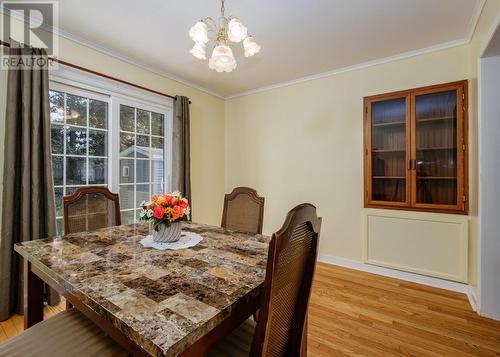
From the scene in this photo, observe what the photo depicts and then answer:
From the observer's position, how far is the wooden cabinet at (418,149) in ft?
7.86

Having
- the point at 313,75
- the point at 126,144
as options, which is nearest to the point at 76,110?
the point at 126,144

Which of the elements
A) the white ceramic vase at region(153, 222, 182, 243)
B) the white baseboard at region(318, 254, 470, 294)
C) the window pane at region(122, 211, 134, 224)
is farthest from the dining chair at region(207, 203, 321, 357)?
the window pane at region(122, 211, 134, 224)

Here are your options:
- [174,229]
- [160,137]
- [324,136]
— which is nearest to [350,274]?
[324,136]

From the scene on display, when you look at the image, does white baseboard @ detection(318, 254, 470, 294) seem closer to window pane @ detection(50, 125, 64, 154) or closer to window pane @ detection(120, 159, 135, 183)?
window pane @ detection(120, 159, 135, 183)

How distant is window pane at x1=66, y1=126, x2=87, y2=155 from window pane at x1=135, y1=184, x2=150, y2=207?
71 centimetres

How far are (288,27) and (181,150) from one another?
190 centimetres

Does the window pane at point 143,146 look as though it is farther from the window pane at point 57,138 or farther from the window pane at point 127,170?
the window pane at point 57,138

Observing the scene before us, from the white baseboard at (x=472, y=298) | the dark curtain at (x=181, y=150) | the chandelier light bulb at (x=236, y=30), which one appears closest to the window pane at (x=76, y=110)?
the dark curtain at (x=181, y=150)

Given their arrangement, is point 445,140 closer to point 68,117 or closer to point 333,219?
point 333,219

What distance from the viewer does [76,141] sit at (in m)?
2.43

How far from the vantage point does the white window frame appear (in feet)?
7.50

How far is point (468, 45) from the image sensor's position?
235 cm

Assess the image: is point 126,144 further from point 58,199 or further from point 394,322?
point 394,322

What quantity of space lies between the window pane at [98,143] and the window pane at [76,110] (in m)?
0.14
